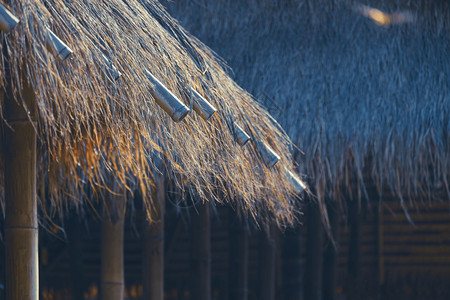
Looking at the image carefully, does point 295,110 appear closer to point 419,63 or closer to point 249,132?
point 419,63

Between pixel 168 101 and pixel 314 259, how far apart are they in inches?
155

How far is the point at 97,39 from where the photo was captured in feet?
6.65

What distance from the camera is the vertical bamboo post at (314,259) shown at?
5.62 meters

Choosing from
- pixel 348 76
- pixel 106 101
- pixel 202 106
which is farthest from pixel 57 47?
pixel 348 76

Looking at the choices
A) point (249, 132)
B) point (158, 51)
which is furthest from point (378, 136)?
point (158, 51)

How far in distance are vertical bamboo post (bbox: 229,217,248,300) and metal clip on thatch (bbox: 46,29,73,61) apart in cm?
395

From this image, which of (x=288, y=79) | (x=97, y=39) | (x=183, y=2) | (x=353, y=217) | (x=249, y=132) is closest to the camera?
(x=97, y=39)

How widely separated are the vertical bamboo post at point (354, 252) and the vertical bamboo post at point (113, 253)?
3.44 meters

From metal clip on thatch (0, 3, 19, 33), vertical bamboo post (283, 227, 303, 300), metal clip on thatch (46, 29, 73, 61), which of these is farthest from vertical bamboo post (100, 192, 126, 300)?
vertical bamboo post (283, 227, 303, 300)

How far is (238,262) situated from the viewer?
18.9ft

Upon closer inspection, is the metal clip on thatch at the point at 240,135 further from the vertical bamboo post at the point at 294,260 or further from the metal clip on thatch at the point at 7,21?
the vertical bamboo post at the point at 294,260

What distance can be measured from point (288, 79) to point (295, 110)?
0.25 m

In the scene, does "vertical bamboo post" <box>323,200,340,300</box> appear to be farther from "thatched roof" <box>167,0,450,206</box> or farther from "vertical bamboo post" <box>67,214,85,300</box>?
"vertical bamboo post" <box>67,214,85,300</box>

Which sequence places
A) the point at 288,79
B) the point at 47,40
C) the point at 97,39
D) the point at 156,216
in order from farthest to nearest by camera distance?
1. the point at 288,79
2. the point at 156,216
3. the point at 97,39
4. the point at 47,40
